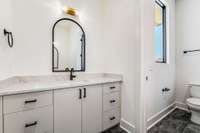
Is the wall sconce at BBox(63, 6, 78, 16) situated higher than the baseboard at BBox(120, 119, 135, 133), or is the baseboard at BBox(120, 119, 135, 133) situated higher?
the wall sconce at BBox(63, 6, 78, 16)

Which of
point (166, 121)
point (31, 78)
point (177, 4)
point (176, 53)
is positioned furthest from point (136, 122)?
point (177, 4)

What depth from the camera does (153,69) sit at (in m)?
2.08

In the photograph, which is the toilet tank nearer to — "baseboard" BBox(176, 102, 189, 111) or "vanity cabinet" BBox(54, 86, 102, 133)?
"baseboard" BBox(176, 102, 189, 111)

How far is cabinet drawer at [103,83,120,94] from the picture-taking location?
6.07ft

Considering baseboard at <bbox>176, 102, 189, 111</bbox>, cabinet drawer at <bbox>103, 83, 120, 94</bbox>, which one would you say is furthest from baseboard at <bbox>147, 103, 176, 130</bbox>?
cabinet drawer at <bbox>103, 83, 120, 94</bbox>

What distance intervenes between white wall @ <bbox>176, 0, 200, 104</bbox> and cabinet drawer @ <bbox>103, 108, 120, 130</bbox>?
190 centimetres

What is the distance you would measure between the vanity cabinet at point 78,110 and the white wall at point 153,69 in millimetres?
849

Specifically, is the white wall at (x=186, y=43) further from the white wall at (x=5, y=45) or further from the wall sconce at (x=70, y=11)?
the white wall at (x=5, y=45)

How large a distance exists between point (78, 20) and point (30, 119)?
1.76 metres

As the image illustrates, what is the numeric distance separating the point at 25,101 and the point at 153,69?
78.9 inches

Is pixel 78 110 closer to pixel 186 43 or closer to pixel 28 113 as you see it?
pixel 28 113

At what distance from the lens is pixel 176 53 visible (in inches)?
115

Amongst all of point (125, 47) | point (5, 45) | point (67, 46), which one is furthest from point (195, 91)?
point (5, 45)

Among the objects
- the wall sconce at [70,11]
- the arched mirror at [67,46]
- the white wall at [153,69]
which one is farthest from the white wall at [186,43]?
the wall sconce at [70,11]
